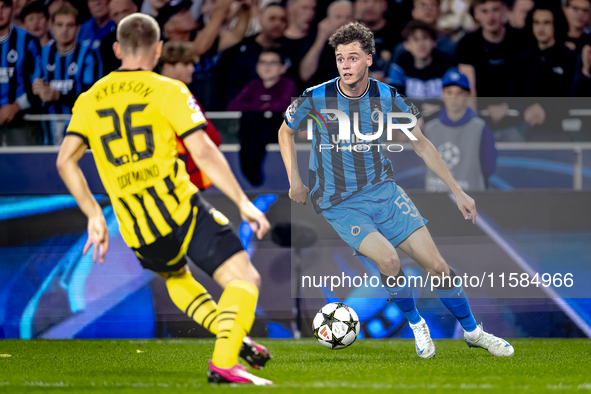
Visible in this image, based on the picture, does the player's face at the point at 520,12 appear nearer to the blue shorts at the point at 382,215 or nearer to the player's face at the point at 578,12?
the player's face at the point at 578,12

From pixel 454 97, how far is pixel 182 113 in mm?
3188

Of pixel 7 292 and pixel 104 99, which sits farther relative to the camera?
pixel 7 292

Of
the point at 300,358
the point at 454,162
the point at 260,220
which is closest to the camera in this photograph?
the point at 260,220

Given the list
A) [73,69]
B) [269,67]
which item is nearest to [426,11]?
[269,67]

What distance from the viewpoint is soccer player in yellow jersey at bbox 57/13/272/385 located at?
3252mm

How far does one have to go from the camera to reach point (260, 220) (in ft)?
10.2

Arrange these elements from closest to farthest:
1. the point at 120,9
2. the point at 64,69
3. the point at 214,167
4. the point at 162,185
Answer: the point at 214,167, the point at 162,185, the point at 64,69, the point at 120,9

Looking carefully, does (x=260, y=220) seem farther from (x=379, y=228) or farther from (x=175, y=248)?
(x=379, y=228)

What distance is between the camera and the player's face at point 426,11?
6.80 m

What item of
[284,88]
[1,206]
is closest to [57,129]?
[1,206]

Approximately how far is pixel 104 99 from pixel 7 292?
9.41 ft

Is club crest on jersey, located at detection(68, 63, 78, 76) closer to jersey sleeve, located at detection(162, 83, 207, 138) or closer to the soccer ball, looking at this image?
jersey sleeve, located at detection(162, 83, 207, 138)

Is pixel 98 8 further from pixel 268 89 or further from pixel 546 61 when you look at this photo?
pixel 546 61

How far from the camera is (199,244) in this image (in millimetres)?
3330
